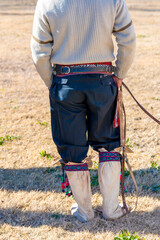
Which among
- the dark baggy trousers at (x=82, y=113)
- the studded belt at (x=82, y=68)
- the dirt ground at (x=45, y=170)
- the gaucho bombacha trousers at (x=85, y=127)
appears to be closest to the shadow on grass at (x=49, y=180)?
the dirt ground at (x=45, y=170)

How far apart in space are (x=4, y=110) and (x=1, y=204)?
9.06 feet

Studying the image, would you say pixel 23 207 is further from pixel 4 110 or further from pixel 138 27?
pixel 138 27

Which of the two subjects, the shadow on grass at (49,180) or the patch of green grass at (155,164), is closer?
the shadow on grass at (49,180)

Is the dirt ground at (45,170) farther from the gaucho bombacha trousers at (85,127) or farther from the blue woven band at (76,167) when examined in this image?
the blue woven band at (76,167)

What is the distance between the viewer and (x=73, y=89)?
2672 millimetres

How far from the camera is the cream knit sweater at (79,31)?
2.53 metres

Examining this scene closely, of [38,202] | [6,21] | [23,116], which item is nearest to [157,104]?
[23,116]

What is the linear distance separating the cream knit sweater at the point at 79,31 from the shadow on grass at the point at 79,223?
4.39 feet

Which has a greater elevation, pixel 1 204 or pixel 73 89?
pixel 73 89

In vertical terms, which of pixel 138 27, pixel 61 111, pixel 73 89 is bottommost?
pixel 138 27

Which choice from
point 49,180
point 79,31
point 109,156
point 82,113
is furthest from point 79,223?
point 79,31

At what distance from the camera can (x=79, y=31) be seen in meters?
2.59

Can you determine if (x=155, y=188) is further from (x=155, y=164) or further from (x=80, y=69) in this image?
(x=80, y=69)

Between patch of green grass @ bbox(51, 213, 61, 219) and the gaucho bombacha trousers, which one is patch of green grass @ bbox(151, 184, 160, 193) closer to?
the gaucho bombacha trousers
